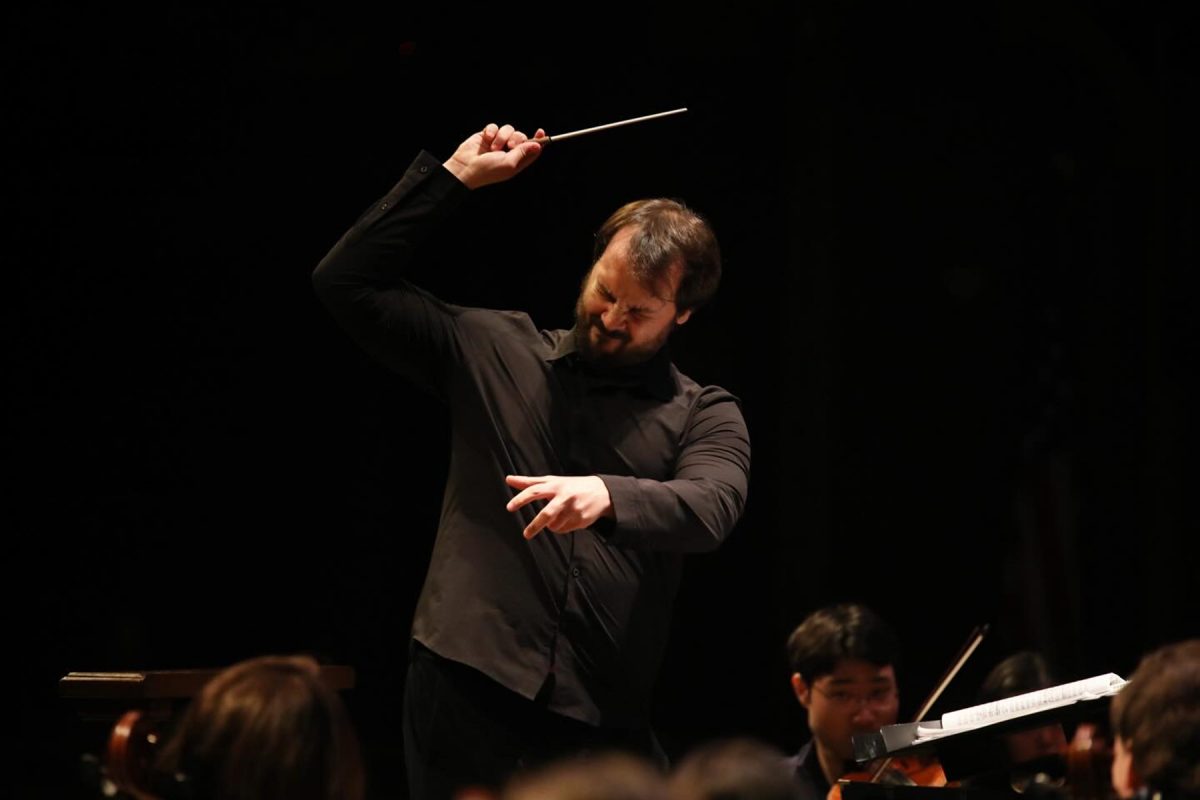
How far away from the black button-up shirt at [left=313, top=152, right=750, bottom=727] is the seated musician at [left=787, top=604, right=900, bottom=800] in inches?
37.6

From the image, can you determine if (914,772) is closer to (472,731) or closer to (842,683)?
(842,683)

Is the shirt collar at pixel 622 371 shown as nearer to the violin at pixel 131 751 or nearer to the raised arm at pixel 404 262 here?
the raised arm at pixel 404 262

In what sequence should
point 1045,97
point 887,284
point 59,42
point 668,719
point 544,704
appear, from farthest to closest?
point 1045,97
point 887,284
point 668,719
point 59,42
point 544,704

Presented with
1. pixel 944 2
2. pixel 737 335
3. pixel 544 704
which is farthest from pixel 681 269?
pixel 944 2

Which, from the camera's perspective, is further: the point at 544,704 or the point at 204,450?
the point at 204,450

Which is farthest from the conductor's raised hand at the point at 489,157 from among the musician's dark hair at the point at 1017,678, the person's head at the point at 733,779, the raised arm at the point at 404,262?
the musician's dark hair at the point at 1017,678

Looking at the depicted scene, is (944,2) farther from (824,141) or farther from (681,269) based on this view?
(681,269)

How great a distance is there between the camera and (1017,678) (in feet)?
11.8

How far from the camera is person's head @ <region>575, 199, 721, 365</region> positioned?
8.44ft

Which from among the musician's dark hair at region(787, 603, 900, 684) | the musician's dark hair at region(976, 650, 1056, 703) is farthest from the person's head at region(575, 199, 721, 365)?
the musician's dark hair at region(976, 650, 1056, 703)

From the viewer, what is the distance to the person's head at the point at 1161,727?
5.81 ft

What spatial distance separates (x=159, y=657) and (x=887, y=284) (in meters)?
2.37

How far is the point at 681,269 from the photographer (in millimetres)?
2605

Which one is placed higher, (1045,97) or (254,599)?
(1045,97)
